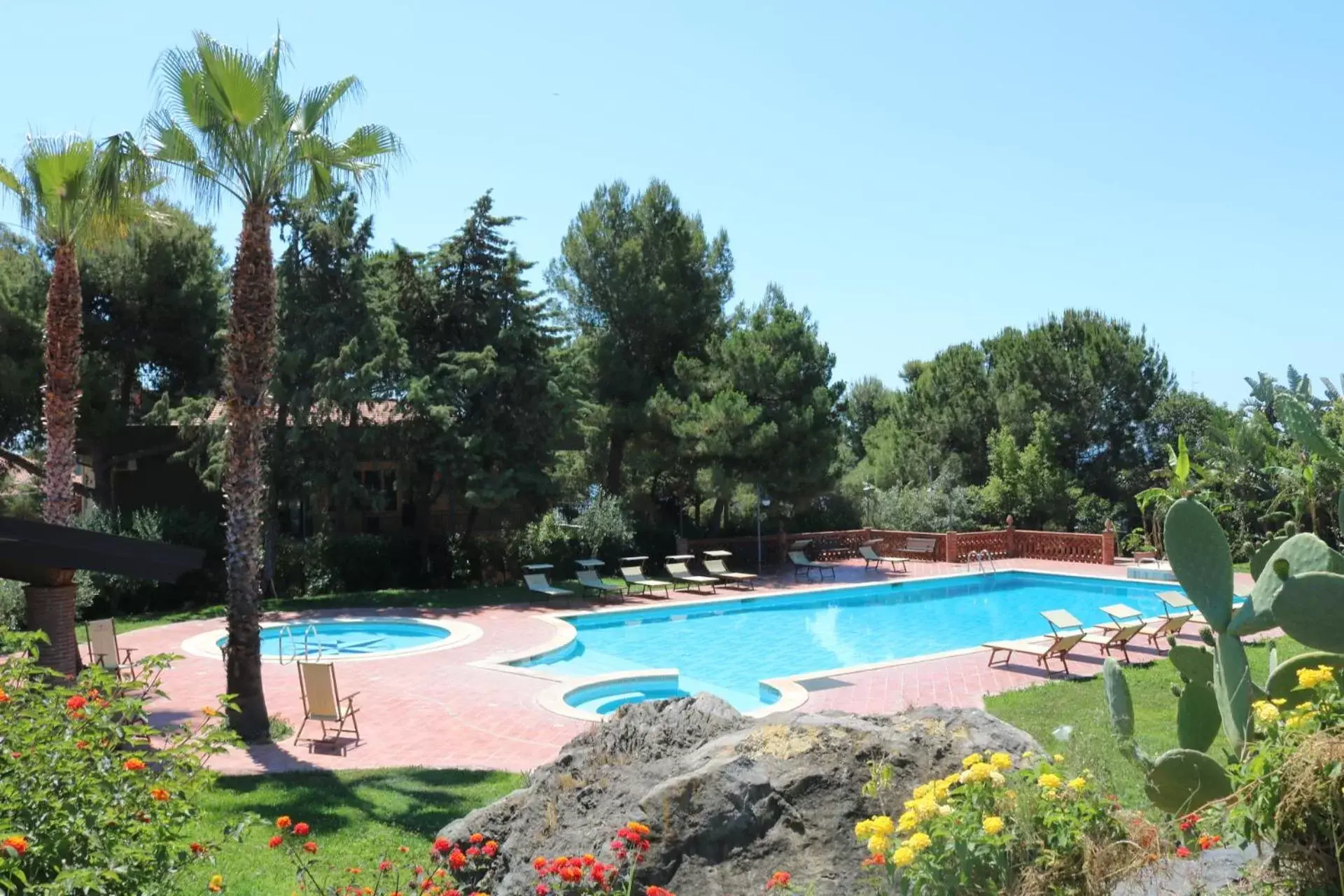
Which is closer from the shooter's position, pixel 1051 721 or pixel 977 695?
pixel 1051 721

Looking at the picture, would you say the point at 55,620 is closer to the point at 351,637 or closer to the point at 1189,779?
the point at 1189,779

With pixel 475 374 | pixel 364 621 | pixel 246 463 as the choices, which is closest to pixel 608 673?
pixel 246 463

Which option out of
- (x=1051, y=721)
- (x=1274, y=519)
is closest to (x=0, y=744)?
(x=1051, y=721)

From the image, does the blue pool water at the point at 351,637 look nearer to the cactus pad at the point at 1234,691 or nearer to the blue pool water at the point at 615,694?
the blue pool water at the point at 615,694

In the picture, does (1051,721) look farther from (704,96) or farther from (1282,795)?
(704,96)

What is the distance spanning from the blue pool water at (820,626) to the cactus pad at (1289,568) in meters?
9.79

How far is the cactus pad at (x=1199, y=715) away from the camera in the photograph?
479 cm

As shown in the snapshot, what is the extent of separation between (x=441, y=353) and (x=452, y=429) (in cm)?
230

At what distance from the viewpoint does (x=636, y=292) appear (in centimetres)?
3005

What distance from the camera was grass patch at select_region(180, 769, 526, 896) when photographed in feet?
22.2

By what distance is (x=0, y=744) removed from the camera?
3824 millimetres

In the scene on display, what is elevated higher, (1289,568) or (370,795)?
(1289,568)

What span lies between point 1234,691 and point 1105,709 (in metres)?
3.07

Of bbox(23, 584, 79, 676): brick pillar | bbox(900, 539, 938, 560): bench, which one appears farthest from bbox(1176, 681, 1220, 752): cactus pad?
bbox(900, 539, 938, 560): bench
